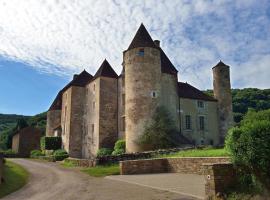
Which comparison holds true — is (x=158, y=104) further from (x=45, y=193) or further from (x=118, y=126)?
(x=45, y=193)

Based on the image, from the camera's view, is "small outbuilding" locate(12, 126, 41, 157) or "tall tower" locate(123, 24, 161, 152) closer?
"tall tower" locate(123, 24, 161, 152)

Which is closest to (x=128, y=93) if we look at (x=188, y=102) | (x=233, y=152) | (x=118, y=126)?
(x=118, y=126)

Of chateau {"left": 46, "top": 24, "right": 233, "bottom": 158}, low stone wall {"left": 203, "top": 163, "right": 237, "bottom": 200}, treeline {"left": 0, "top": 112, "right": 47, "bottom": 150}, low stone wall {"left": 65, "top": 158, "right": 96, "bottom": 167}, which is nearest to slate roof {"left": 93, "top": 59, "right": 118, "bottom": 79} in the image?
chateau {"left": 46, "top": 24, "right": 233, "bottom": 158}

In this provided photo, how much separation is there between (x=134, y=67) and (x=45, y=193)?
2324 cm

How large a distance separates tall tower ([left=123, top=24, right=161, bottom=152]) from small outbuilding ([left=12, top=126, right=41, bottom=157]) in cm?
3101

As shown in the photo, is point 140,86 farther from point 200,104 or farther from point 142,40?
point 200,104

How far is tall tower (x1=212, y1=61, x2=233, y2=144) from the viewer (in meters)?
42.6

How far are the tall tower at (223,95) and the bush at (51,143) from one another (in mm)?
24288

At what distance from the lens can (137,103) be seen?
3459 centimetres

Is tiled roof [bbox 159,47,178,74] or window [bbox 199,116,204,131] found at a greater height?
tiled roof [bbox 159,47,178,74]

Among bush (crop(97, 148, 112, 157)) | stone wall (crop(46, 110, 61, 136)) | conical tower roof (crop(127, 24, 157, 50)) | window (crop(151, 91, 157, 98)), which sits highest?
conical tower roof (crop(127, 24, 157, 50))

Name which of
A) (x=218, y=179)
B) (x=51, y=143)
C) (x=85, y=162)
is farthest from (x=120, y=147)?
(x=218, y=179)

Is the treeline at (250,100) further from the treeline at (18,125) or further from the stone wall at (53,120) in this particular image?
the treeline at (18,125)

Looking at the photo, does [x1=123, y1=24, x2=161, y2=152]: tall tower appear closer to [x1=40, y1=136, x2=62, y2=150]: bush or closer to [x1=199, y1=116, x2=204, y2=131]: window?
[x1=199, y1=116, x2=204, y2=131]: window
